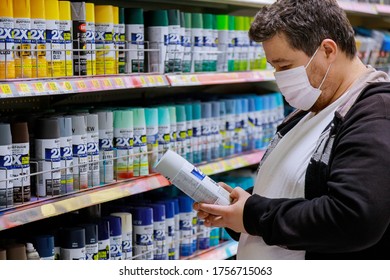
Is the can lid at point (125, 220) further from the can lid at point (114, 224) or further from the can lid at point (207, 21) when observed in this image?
the can lid at point (207, 21)

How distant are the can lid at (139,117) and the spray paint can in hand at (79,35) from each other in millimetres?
340

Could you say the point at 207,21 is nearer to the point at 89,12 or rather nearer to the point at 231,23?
the point at 231,23

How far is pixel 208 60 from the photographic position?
3064 mm

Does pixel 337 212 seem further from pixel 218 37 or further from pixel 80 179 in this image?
pixel 218 37

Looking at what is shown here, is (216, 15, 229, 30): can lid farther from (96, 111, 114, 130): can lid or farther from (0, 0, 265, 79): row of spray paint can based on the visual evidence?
(96, 111, 114, 130): can lid

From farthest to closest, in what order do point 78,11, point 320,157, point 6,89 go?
point 78,11 → point 6,89 → point 320,157

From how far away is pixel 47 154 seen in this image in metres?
2.23

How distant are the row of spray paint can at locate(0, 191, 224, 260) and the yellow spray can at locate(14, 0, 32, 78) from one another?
0.54 m

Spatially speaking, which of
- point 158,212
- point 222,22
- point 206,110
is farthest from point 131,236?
point 222,22

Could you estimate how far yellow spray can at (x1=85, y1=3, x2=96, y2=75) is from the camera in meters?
2.37

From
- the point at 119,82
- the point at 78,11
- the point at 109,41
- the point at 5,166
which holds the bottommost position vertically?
the point at 5,166

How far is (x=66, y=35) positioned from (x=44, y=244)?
2.23 ft

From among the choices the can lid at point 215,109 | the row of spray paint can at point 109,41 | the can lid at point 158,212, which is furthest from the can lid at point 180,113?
the can lid at point 158,212
